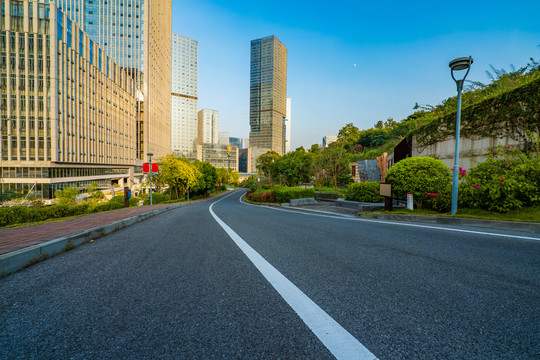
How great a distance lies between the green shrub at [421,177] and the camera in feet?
30.1

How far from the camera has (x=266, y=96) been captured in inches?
6294

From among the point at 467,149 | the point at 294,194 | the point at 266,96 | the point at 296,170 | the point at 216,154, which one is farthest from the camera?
the point at 266,96

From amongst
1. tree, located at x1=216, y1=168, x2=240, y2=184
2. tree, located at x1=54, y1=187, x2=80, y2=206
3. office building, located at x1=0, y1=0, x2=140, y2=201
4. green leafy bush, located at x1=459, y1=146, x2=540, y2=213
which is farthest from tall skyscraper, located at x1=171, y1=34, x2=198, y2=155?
green leafy bush, located at x1=459, y1=146, x2=540, y2=213

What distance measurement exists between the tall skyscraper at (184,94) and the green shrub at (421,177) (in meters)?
159

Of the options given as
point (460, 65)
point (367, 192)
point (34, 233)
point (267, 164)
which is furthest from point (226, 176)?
point (34, 233)

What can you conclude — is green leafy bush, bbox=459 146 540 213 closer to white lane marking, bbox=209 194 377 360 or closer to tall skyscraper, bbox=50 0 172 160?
white lane marking, bbox=209 194 377 360

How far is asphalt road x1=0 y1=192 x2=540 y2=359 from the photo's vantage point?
5.08 feet

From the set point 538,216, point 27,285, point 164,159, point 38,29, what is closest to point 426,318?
point 27,285

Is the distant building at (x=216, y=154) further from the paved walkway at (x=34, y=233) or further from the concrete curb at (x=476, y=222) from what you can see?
the paved walkway at (x=34, y=233)

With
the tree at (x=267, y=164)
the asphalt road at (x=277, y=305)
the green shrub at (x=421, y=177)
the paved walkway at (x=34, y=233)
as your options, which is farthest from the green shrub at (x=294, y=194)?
the asphalt road at (x=277, y=305)

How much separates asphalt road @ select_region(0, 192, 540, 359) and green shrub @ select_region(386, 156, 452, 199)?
582cm

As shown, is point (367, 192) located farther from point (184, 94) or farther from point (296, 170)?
point (184, 94)

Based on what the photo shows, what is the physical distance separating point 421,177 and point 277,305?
9775 mm

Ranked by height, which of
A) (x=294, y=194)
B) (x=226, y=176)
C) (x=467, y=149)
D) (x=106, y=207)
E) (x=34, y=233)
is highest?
(x=467, y=149)
